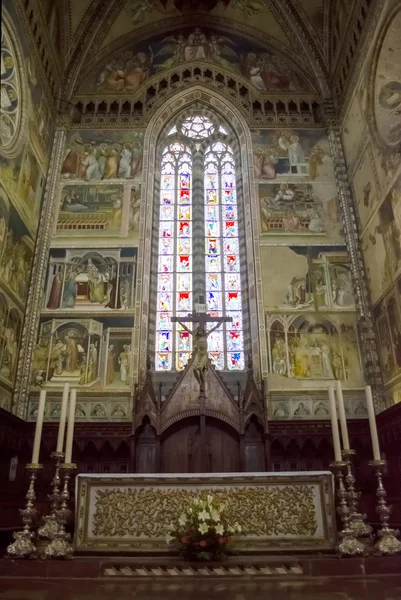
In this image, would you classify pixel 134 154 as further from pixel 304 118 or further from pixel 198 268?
pixel 304 118

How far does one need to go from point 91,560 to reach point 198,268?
802 centimetres

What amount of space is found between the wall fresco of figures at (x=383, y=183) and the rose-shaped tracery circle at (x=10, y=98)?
8.21 metres

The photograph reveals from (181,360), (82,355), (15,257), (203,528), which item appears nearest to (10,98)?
(15,257)

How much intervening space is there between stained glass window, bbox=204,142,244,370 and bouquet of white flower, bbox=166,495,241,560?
229 inches

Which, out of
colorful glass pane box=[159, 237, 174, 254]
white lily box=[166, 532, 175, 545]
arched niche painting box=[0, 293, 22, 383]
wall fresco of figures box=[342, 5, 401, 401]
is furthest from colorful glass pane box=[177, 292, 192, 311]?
white lily box=[166, 532, 175, 545]

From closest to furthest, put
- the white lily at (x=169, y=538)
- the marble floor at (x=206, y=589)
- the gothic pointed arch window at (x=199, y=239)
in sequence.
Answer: the marble floor at (x=206, y=589)
the white lily at (x=169, y=538)
the gothic pointed arch window at (x=199, y=239)

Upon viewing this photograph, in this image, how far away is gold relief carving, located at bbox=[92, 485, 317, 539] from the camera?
579 cm

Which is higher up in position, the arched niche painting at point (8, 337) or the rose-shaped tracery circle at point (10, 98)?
the rose-shaped tracery circle at point (10, 98)

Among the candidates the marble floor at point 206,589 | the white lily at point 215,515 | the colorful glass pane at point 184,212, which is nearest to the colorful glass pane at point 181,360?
the colorful glass pane at point 184,212

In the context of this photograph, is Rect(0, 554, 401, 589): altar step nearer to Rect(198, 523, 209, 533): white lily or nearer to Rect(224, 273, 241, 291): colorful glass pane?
Rect(198, 523, 209, 533): white lily

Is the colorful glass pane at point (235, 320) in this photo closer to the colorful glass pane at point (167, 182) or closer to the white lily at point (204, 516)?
the colorful glass pane at point (167, 182)

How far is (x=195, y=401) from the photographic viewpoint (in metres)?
10.0

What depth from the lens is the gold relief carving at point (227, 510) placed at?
228 inches

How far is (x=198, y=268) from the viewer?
12320 mm
